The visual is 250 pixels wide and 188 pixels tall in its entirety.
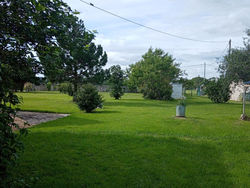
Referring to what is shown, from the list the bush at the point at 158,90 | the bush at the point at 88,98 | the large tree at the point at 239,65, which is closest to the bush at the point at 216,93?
the bush at the point at 158,90

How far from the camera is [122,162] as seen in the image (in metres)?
4.61

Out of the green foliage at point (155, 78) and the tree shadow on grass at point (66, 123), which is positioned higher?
the green foliage at point (155, 78)

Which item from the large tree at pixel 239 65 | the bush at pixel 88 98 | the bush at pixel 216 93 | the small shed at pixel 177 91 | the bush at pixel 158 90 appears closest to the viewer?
the large tree at pixel 239 65

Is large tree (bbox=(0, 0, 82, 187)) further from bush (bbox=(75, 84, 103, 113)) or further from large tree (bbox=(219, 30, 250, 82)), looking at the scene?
bush (bbox=(75, 84, 103, 113))

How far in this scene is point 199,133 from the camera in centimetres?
774

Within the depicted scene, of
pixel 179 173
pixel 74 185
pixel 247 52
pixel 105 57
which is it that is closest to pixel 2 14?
pixel 74 185

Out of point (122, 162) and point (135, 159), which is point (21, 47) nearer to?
point (122, 162)

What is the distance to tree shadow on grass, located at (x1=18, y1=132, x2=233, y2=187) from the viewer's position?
3748 mm

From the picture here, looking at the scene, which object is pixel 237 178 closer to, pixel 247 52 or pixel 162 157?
pixel 162 157

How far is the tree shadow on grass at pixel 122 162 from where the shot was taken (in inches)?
148

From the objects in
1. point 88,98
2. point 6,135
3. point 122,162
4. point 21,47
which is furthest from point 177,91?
point 6,135

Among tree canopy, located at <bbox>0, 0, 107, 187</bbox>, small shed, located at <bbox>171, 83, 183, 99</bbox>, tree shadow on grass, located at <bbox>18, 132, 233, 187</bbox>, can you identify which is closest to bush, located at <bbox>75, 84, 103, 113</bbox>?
tree shadow on grass, located at <bbox>18, 132, 233, 187</bbox>

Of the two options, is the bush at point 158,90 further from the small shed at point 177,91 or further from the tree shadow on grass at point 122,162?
the tree shadow on grass at point 122,162

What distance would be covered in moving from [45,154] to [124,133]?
292cm
